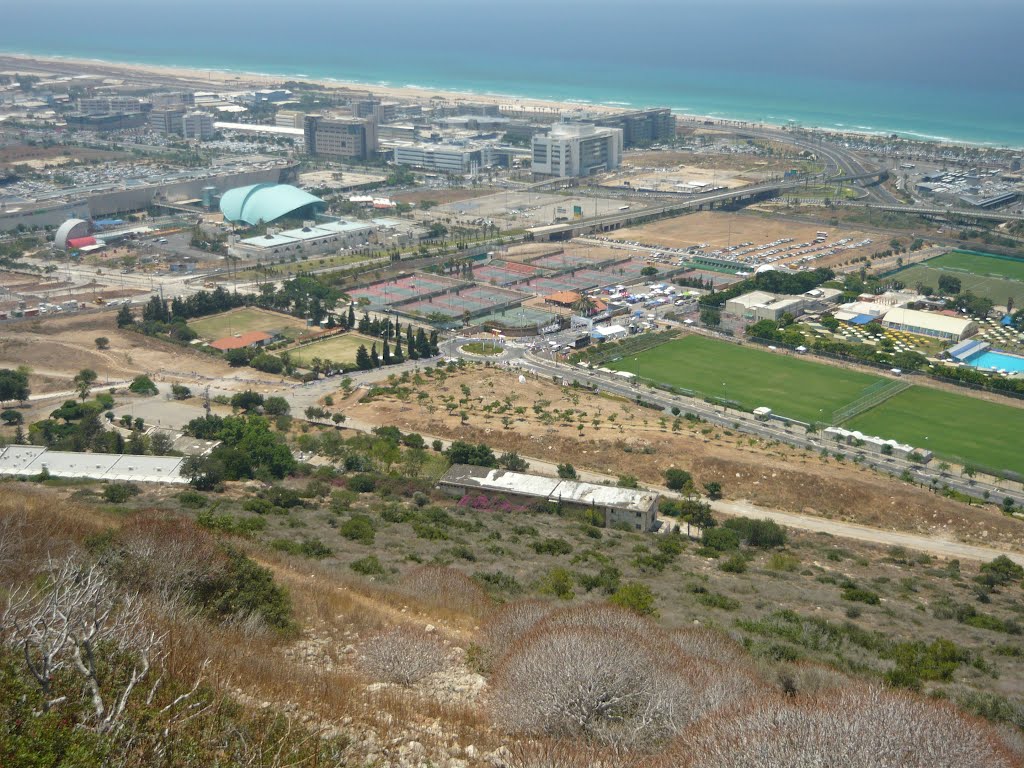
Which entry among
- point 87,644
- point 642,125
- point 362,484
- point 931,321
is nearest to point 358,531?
point 362,484

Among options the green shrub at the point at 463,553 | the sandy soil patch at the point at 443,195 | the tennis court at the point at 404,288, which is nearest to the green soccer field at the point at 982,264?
the tennis court at the point at 404,288

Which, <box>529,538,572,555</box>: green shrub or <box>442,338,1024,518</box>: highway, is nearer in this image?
<box>529,538,572,555</box>: green shrub

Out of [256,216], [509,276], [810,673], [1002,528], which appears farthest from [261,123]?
[810,673]

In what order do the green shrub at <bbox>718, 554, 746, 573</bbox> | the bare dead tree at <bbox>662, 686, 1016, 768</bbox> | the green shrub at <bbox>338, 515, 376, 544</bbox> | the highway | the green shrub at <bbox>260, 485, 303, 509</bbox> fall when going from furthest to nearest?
1. the highway
2. the green shrub at <bbox>260, 485, 303, 509</bbox>
3. the green shrub at <bbox>718, 554, 746, 573</bbox>
4. the green shrub at <bbox>338, 515, 376, 544</bbox>
5. the bare dead tree at <bbox>662, 686, 1016, 768</bbox>

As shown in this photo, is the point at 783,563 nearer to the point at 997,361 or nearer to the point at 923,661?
the point at 923,661

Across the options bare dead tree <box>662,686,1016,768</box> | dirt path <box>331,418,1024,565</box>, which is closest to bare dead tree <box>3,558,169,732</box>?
bare dead tree <box>662,686,1016,768</box>

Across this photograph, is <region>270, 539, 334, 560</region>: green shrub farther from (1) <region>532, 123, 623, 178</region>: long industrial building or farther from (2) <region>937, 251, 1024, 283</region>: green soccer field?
(1) <region>532, 123, 623, 178</region>: long industrial building

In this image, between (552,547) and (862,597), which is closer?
(862,597)
